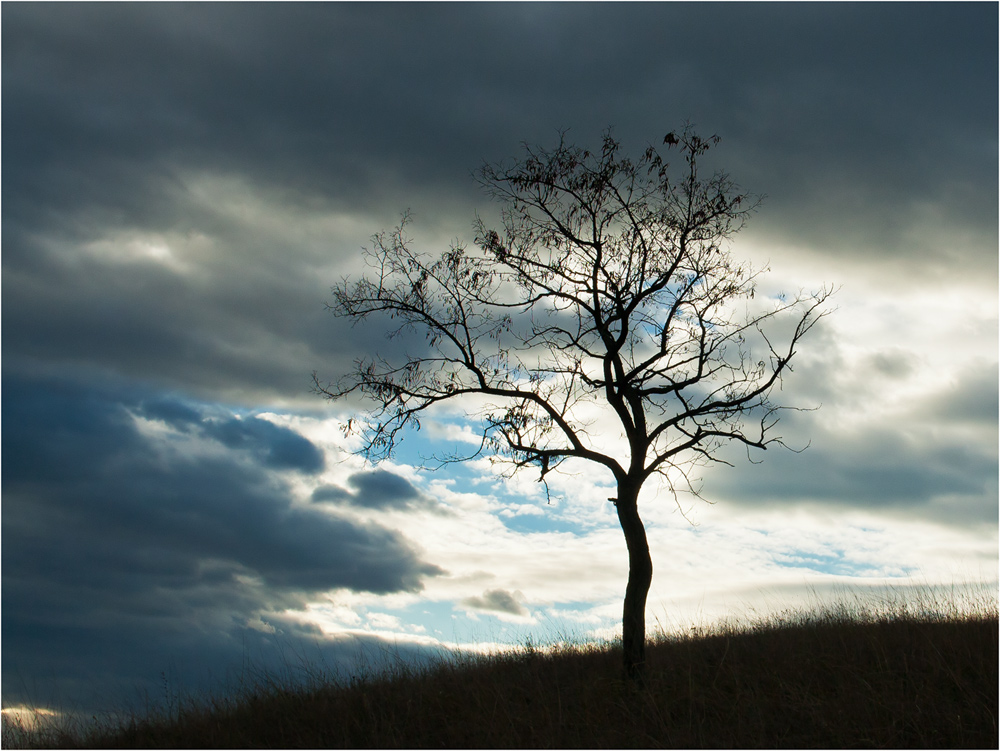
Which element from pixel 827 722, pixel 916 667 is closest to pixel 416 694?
pixel 827 722

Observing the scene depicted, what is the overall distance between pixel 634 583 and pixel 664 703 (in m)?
1.97

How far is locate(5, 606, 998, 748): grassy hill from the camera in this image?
32.4 feet

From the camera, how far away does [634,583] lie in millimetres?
12211

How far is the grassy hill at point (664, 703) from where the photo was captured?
9.87m

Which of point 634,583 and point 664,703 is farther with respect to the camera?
point 634,583

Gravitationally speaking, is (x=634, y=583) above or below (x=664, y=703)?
above

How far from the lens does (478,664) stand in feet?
47.0

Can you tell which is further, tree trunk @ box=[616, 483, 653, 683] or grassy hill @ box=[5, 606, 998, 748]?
tree trunk @ box=[616, 483, 653, 683]

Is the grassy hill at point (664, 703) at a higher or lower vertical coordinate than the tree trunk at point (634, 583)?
lower

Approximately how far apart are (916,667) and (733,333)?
251 inches

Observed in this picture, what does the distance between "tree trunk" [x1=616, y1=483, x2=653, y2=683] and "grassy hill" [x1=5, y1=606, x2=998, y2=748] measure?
36cm

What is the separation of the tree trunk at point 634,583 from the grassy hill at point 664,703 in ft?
1.18

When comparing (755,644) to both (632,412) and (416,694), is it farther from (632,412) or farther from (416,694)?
(416,694)

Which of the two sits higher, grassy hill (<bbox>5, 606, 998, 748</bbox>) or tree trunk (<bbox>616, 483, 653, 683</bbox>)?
tree trunk (<bbox>616, 483, 653, 683</bbox>)
